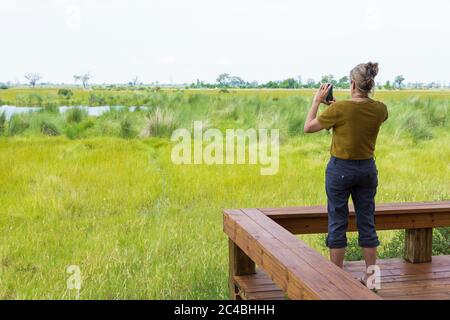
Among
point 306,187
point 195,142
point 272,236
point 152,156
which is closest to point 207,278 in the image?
point 272,236

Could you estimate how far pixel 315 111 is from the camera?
2.37 meters

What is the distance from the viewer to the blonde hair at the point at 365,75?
7.64ft

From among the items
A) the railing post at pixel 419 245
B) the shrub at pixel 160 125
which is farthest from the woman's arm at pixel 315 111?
the shrub at pixel 160 125

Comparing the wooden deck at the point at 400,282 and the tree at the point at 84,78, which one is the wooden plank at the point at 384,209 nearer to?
the wooden deck at the point at 400,282

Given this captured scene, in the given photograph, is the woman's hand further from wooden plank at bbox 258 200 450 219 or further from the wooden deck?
the wooden deck

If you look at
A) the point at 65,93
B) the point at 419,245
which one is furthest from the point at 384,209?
the point at 65,93

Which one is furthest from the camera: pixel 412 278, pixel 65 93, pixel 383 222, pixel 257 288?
pixel 65 93

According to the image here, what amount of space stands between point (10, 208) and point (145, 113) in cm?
480

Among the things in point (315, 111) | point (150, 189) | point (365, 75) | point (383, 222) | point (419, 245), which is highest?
point (365, 75)

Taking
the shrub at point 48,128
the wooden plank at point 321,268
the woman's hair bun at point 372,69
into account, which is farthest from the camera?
the shrub at point 48,128

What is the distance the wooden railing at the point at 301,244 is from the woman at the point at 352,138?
0.26 m

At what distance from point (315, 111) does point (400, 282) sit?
943 millimetres

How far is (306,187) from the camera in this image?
25.6 ft

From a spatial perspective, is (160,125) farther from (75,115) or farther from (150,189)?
(150,189)
